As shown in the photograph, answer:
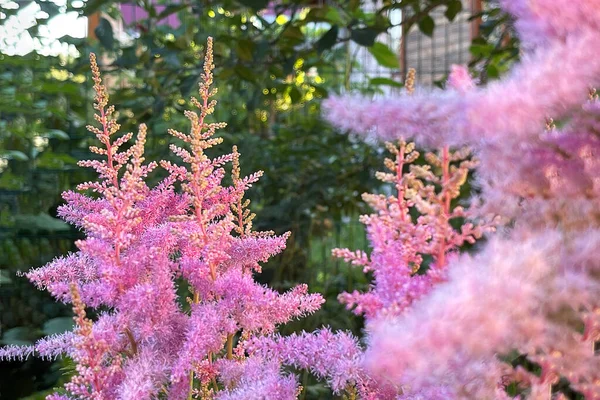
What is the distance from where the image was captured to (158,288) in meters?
0.31

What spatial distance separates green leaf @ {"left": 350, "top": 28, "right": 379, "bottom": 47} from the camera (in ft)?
3.22

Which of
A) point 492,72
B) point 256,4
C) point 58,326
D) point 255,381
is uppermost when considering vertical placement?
point 256,4

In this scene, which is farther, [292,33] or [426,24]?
[426,24]

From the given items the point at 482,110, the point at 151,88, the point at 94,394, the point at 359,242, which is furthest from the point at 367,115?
the point at 359,242

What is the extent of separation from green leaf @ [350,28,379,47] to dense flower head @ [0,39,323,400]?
25.6 inches

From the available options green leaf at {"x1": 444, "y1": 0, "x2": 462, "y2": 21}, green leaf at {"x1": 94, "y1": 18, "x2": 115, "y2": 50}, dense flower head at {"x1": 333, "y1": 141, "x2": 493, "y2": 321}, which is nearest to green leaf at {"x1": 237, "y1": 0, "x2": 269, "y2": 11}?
green leaf at {"x1": 94, "y1": 18, "x2": 115, "y2": 50}

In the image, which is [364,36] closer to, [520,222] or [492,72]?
[492,72]

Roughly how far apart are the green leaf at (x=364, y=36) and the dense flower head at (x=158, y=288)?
650mm

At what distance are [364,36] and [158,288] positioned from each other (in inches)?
29.5

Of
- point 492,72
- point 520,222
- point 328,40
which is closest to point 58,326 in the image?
point 328,40

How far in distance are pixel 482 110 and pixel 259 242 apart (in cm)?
17

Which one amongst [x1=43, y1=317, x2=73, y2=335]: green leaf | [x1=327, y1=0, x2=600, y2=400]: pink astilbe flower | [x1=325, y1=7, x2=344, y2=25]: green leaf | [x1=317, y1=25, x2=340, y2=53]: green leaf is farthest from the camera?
[x1=325, y1=7, x2=344, y2=25]: green leaf

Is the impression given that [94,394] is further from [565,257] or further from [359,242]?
[359,242]

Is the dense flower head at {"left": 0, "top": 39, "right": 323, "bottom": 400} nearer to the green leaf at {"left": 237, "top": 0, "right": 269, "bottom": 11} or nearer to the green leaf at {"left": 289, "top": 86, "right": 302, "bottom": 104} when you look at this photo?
the green leaf at {"left": 237, "top": 0, "right": 269, "bottom": 11}
